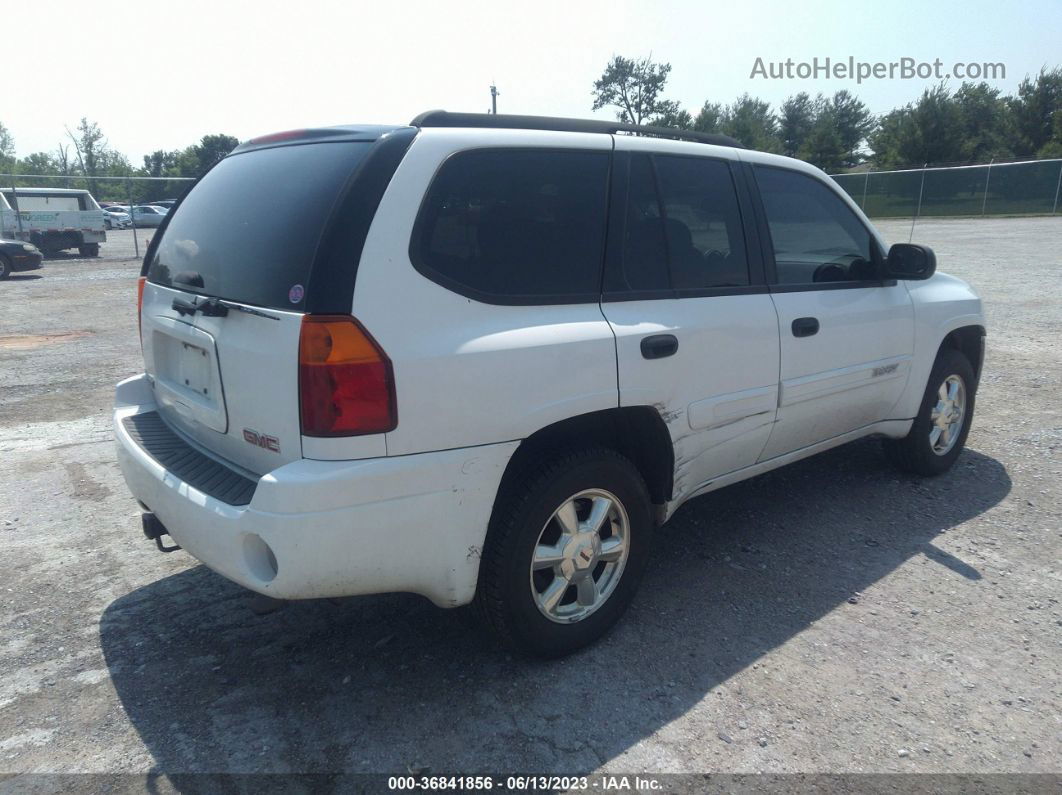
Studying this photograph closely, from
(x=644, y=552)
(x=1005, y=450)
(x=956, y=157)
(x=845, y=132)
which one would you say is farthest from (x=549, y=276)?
(x=845, y=132)

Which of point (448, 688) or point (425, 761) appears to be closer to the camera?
point (425, 761)

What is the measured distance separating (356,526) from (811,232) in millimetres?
2807

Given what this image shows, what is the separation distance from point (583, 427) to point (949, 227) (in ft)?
101

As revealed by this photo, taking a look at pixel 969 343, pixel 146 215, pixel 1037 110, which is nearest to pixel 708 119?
pixel 1037 110

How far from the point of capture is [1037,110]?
42.7 m

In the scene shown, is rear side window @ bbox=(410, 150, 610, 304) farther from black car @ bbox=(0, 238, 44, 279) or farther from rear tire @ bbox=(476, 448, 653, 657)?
black car @ bbox=(0, 238, 44, 279)

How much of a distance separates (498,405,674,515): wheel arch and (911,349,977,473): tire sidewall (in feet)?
7.19

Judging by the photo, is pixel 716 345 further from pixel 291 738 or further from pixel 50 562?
pixel 50 562

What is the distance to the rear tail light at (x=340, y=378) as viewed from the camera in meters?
2.34

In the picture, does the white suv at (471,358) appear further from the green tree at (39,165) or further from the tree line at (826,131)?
the green tree at (39,165)

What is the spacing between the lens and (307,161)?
2748 millimetres

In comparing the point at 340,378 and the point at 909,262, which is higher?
the point at 909,262

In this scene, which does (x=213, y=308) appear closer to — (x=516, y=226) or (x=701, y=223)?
(x=516, y=226)

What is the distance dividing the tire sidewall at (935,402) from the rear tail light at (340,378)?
3517 millimetres
